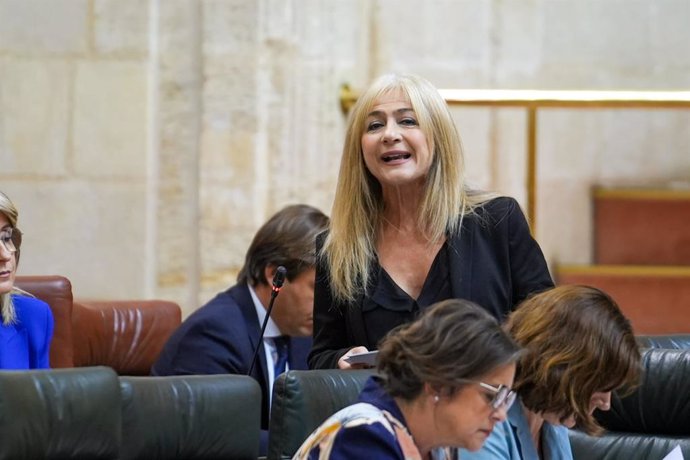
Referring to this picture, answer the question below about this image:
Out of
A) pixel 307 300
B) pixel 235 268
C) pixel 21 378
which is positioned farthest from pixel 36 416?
pixel 235 268

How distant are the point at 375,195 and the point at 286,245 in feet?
2.87

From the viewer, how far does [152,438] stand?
105 inches

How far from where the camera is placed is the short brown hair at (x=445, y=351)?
2.15 m

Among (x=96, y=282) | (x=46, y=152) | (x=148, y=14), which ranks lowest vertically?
(x=96, y=282)

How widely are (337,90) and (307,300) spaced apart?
1.85 m

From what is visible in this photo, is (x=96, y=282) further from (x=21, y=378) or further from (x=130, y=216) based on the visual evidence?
(x=21, y=378)

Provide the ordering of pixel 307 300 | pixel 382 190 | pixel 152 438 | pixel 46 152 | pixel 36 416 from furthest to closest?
1. pixel 46 152
2. pixel 307 300
3. pixel 382 190
4. pixel 152 438
5. pixel 36 416

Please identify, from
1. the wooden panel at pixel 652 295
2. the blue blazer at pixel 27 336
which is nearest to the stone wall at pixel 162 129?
the wooden panel at pixel 652 295

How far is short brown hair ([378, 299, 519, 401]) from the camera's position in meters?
2.15

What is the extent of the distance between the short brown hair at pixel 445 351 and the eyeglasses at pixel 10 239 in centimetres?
165

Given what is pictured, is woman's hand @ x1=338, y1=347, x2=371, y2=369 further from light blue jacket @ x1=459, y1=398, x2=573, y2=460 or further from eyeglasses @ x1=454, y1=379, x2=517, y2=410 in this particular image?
eyeglasses @ x1=454, y1=379, x2=517, y2=410

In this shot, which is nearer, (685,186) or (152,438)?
(152,438)

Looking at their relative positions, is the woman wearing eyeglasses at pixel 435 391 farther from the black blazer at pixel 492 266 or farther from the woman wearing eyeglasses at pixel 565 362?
the black blazer at pixel 492 266

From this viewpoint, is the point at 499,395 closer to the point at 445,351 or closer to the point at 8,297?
the point at 445,351
